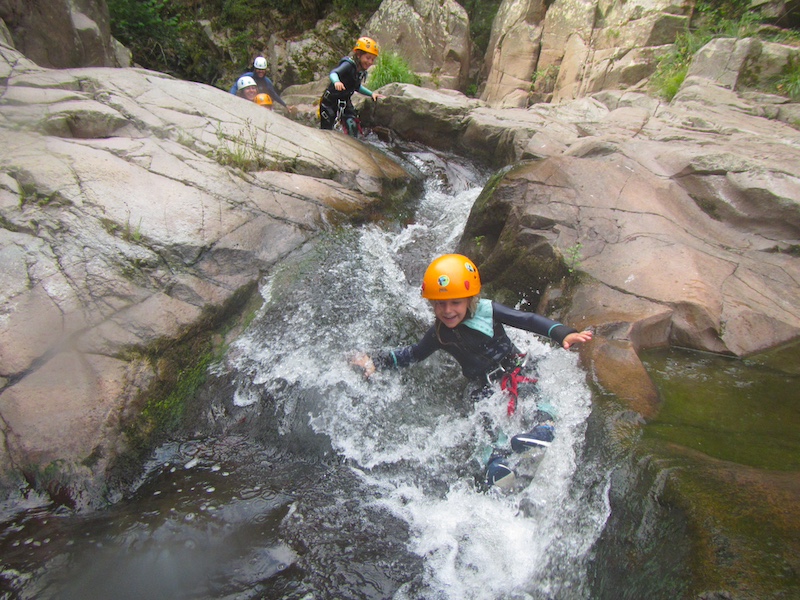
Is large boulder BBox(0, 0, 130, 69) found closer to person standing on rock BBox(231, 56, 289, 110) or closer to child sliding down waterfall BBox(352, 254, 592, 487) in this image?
person standing on rock BBox(231, 56, 289, 110)

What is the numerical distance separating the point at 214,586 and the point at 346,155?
18.8 ft

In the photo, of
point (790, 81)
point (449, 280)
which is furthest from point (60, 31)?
point (790, 81)

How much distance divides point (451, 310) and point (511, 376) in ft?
2.33

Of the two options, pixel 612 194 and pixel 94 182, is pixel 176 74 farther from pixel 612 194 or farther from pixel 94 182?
pixel 612 194

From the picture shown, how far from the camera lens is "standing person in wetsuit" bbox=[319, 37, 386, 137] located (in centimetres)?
765

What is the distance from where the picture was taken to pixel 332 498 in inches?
121

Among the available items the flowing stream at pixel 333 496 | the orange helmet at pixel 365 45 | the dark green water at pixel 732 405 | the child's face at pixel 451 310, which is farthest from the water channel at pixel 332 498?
the orange helmet at pixel 365 45

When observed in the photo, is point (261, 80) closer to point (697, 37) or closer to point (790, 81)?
point (697, 37)

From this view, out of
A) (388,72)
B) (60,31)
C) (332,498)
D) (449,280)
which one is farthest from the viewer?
(388,72)

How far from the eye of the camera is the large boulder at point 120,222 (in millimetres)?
3227

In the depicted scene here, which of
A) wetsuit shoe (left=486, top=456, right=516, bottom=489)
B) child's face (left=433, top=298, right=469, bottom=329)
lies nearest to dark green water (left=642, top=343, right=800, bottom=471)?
wetsuit shoe (left=486, top=456, right=516, bottom=489)

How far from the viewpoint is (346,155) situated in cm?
696

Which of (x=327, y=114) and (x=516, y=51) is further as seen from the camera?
(x=516, y=51)

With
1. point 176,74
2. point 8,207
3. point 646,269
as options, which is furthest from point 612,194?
point 176,74
